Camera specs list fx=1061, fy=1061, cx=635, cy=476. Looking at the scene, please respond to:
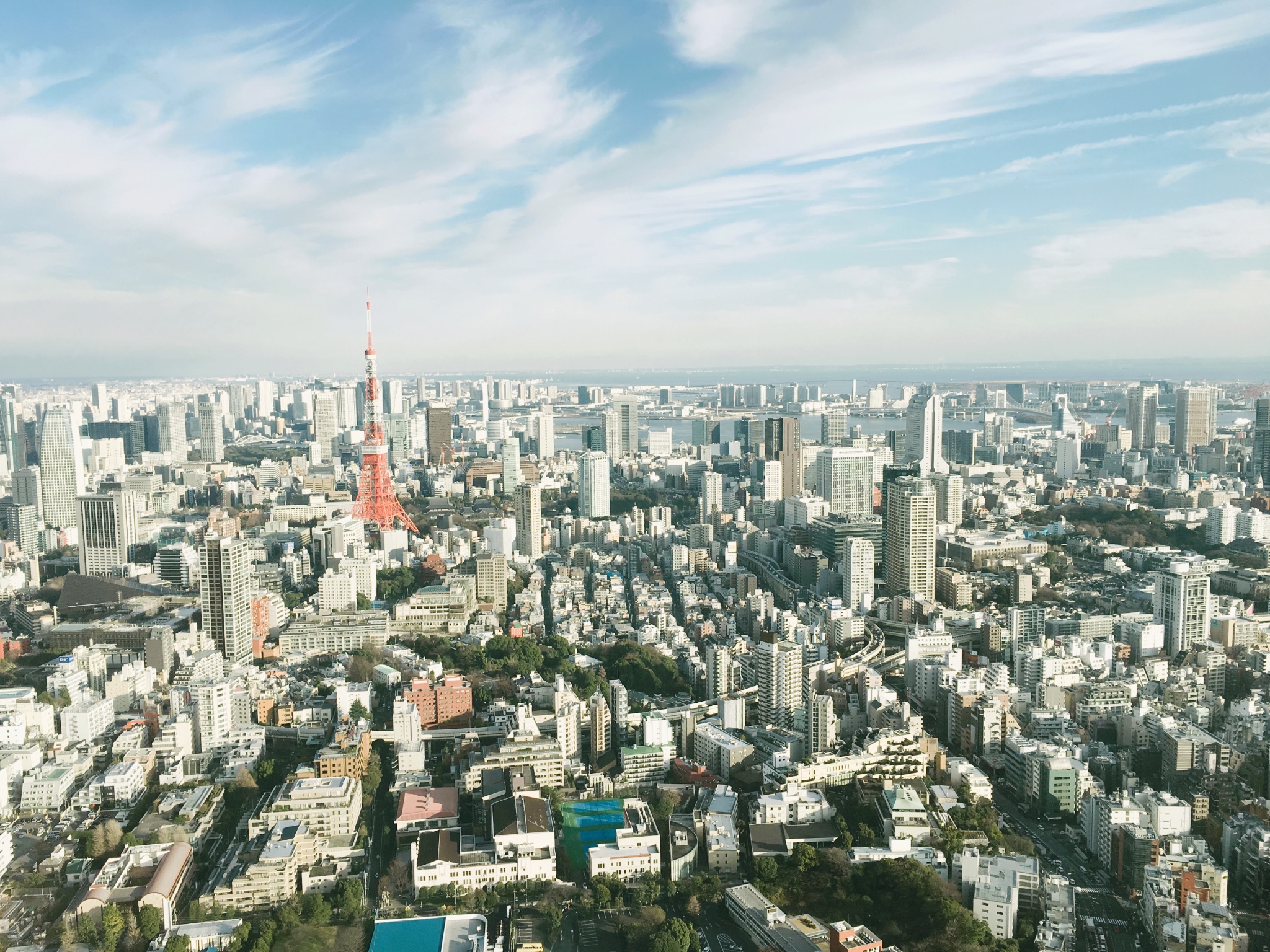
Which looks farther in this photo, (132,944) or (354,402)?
(354,402)

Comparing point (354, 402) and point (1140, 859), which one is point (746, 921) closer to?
point (1140, 859)

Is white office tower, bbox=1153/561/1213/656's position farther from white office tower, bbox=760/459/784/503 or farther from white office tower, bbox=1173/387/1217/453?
white office tower, bbox=1173/387/1217/453

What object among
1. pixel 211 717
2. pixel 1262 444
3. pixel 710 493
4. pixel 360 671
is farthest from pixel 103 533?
pixel 1262 444

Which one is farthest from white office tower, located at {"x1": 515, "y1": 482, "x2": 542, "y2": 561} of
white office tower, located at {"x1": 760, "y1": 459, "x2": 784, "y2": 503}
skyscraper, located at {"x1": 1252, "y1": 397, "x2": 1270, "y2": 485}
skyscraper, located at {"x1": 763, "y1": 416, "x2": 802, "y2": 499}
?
skyscraper, located at {"x1": 1252, "y1": 397, "x2": 1270, "y2": 485}

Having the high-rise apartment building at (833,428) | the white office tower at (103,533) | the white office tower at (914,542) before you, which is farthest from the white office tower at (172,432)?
the white office tower at (914,542)

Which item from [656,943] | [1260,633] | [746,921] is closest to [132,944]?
[656,943]

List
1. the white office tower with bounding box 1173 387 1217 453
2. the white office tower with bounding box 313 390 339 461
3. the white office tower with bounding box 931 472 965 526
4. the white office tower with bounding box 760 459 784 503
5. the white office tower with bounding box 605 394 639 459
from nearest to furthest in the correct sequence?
1. the white office tower with bounding box 931 472 965 526
2. the white office tower with bounding box 760 459 784 503
3. the white office tower with bounding box 1173 387 1217 453
4. the white office tower with bounding box 605 394 639 459
5. the white office tower with bounding box 313 390 339 461

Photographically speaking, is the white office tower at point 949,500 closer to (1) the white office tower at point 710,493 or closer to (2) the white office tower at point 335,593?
(1) the white office tower at point 710,493
